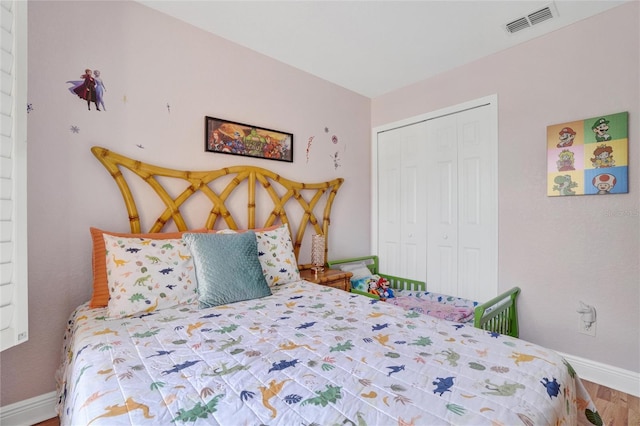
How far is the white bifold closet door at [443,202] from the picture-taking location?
260 centimetres

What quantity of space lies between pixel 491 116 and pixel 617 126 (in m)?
0.82

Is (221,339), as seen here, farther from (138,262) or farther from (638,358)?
(638,358)

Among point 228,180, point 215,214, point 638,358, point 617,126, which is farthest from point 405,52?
point 638,358

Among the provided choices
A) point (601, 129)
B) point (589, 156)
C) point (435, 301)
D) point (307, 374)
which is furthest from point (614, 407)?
point (307, 374)

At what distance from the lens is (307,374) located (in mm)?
968

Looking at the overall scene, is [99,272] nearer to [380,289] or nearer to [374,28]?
[380,289]

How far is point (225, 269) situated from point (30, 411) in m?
1.29

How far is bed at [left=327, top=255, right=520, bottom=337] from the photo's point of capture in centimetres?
203

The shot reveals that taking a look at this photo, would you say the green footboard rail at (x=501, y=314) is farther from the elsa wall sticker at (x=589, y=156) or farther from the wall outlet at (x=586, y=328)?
the elsa wall sticker at (x=589, y=156)

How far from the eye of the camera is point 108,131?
72.7 inches

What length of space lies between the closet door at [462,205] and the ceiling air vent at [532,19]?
1.99 feet

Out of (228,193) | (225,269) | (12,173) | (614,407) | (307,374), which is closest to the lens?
(307,374)

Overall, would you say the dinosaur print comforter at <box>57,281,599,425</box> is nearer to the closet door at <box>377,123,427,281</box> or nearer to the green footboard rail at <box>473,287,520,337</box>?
the green footboard rail at <box>473,287,520,337</box>

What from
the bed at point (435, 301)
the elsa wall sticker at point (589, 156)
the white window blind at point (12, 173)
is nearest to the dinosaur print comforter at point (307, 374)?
the white window blind at point (12, 173)
